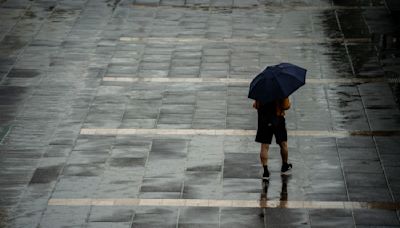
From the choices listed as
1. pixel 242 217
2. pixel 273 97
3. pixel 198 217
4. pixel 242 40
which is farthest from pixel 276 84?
pixel 242 40

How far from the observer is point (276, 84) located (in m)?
10.5

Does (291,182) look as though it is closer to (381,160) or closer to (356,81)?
(381,160)

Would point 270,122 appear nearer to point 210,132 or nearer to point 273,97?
point 273,97

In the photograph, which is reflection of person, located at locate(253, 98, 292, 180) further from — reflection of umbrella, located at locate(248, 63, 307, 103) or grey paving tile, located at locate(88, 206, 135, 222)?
grey paving tile, located at locate(88, 206, 135, 222)

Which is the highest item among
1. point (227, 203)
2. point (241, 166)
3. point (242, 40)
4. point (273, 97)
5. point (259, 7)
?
point (273, 97)

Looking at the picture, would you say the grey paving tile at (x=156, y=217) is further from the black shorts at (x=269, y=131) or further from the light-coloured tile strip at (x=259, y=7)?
the light-coloured tile strip at (x=259, y=7)

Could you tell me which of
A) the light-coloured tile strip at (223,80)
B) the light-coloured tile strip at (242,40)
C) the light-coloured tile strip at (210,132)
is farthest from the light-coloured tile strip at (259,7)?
the light-coloured tile strip at (210,132)

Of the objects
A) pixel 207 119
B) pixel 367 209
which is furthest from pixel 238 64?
pixel 367 209

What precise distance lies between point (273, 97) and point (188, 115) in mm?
3240

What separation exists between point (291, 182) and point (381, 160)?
1.62 meters

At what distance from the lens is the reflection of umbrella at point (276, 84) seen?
10422 mm

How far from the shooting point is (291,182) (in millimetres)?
11180

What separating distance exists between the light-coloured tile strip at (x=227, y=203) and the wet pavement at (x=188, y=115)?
28 mm

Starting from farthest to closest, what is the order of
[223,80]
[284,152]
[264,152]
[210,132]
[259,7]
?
1. [259,7]
2. [223,80]
3. [210,132]
4. [284,152]
5. [264,152]
